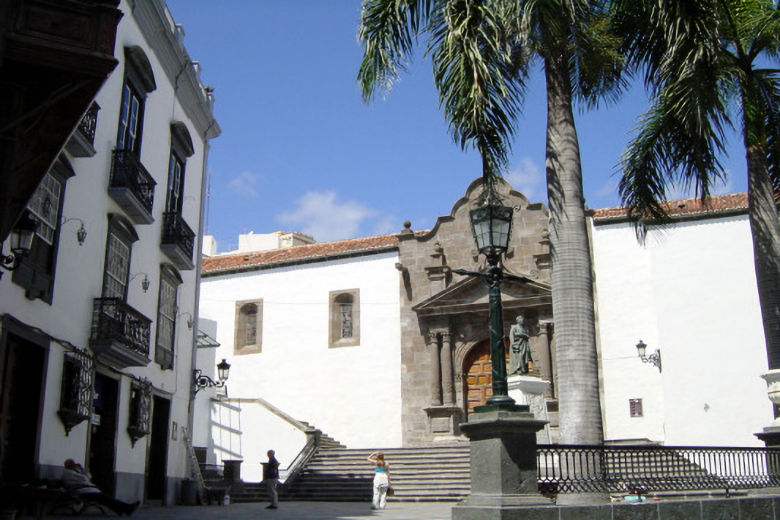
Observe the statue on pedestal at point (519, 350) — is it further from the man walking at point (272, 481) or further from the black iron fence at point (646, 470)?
the black iron fence at point (646, 470)

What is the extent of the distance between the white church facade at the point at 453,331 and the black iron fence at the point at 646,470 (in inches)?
427

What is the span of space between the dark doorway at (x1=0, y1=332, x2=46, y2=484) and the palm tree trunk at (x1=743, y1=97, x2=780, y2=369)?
33.0 ft

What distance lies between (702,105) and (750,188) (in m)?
2.04

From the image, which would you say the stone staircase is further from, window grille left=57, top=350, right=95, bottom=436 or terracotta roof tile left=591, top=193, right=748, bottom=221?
terracotta roof tile left=591, top=193, right=748, bottom=221

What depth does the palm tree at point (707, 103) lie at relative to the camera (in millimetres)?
10984

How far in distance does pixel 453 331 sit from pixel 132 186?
13.1 m

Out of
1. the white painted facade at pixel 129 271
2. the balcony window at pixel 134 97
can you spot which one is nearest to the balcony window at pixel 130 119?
the balcony window at pixel 134 97

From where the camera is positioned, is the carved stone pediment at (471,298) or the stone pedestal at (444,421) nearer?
the carved stone pediment at (471,298)

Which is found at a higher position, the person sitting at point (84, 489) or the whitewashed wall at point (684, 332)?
the whitewashed wall at point (684, 332)

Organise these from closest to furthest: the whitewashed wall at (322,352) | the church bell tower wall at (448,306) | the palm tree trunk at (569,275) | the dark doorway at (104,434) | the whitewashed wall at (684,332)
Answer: the palm tree trunk at (569,275), the dark doorway at (104,434), the whitewashed wall at (684,332), the church bell tower wall at (448,306), the whitewashed wall at (322,352)

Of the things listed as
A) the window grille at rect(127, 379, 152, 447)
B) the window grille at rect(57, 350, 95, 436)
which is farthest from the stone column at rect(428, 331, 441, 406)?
the window grille at rect(57, 350, 95, 436)

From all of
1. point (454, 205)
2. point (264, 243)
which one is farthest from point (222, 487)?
point (264, 243)

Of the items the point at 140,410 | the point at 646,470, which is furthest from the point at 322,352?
the point at 646,470

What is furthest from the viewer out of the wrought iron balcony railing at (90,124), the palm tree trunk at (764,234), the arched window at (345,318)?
the arched window at (345,318)
